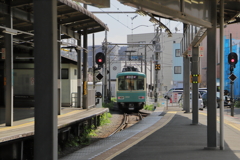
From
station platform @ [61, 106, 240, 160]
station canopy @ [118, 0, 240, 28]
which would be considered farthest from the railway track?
station canopy @ [118, 0, 240, 28]

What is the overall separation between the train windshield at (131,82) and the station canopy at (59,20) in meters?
8.79

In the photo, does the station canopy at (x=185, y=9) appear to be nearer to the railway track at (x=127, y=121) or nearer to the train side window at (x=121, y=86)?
the railway track at (x=127, y=121)

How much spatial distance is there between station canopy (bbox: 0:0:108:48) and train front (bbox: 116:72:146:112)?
8.87 meters

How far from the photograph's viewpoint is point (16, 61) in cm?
1980

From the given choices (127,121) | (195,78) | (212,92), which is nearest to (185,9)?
(212,92)

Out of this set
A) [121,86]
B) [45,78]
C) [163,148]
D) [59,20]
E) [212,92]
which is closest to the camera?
[45,78]

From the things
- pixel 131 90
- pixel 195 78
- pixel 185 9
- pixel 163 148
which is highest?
pixel 185 9

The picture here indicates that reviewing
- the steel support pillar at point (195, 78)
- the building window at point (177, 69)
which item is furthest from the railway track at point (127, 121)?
the building window at point (177, 69)

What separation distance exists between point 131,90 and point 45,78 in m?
23.4

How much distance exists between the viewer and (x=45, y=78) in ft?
15.6

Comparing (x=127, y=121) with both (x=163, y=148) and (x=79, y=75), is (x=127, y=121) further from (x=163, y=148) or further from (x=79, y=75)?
(x=163, y=148)

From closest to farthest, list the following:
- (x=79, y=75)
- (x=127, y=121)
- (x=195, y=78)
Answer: (x=195, y=78) → (x=79, y=75) → (x=127, y=121)

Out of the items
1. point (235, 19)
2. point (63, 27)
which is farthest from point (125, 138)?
point (63, 27)

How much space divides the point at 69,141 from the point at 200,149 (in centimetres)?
515
